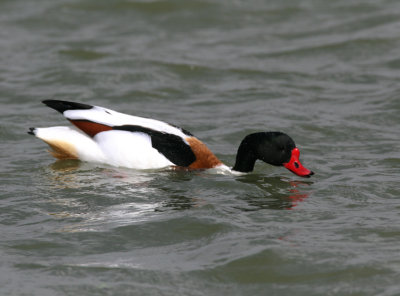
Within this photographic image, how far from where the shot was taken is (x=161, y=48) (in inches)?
579

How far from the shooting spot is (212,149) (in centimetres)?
996

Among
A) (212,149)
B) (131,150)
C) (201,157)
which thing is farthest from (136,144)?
(212,149)

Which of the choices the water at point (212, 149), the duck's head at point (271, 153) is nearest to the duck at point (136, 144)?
the duck's head at point (271, 153)

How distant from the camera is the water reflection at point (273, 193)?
7.76 m

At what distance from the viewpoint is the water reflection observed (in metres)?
7.76

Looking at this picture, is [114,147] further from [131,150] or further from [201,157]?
[201,157]

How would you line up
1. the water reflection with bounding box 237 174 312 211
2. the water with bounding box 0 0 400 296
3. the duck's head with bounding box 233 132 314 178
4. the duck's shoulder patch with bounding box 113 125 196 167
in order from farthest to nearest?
the duck's shoulder patch with bounding box 113 125 196 167 < the duck's head with bounding box 233 132 314 178 < the water reflection with bounding box 237 174 312 211 < the water with bounding box 0 0 400 296

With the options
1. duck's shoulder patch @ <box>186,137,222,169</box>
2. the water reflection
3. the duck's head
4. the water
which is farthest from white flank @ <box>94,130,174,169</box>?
the water reflection

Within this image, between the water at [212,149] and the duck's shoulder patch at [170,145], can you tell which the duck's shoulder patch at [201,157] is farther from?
the water at [212,149]

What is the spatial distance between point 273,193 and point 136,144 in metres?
1.68

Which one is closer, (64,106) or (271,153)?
(271,153)

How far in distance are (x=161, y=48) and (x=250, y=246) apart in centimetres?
868

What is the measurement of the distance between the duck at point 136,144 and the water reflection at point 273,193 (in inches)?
8.2

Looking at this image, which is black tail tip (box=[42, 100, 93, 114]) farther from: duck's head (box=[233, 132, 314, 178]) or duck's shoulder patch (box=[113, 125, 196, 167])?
duck's head (box=[233, 132, 314, 178])
